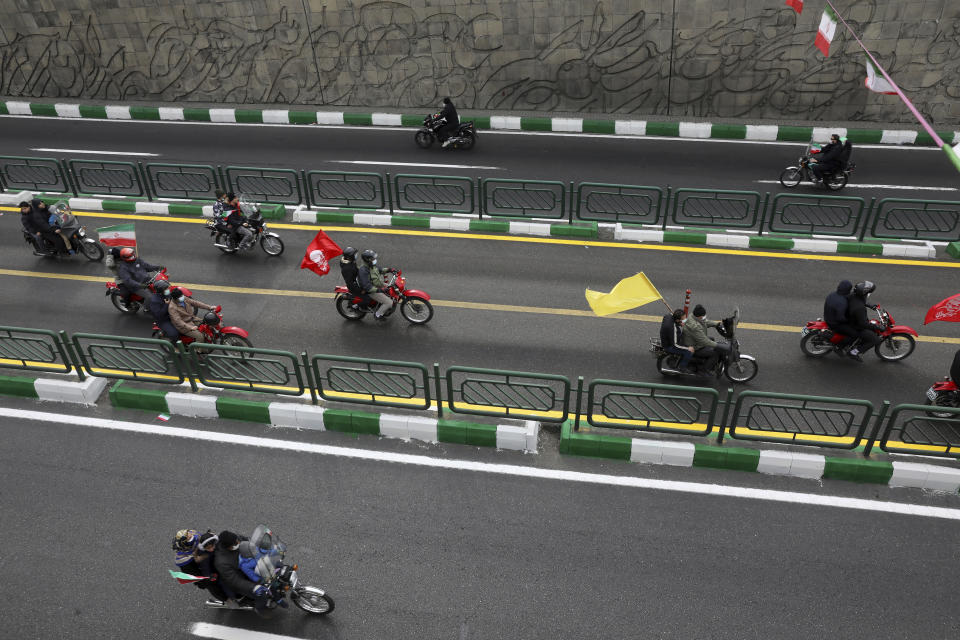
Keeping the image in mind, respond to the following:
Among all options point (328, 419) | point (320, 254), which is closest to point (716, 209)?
point (320, 254)

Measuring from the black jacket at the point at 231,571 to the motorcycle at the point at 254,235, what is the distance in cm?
800

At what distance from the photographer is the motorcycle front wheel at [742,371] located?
977 centimetres

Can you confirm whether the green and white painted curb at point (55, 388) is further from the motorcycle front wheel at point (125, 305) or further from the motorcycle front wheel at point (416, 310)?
the motorcycle front wheel at point (416, 310)

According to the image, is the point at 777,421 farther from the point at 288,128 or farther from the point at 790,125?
the point at 288,128

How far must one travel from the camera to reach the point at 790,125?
18.2 meters

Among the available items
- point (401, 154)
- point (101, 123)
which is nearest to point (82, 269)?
point (401, 154)

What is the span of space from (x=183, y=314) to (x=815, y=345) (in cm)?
976

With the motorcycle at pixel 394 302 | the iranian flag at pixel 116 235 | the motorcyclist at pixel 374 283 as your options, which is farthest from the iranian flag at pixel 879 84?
the iranian flag at pixel 116 235

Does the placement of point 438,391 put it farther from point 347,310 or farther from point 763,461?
point 763,461

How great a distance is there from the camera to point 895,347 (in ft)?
32.9

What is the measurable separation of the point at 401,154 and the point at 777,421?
1262cm

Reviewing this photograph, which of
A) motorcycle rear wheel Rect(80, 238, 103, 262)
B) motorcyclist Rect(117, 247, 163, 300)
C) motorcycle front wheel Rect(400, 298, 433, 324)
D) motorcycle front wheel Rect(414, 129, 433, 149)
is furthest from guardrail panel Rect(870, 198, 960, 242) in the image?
motorcycle rear wheel Rect(80, 238, 103, 262)

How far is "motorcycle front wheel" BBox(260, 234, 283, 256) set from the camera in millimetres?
13234

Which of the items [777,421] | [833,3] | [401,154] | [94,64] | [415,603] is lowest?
[415,603]
